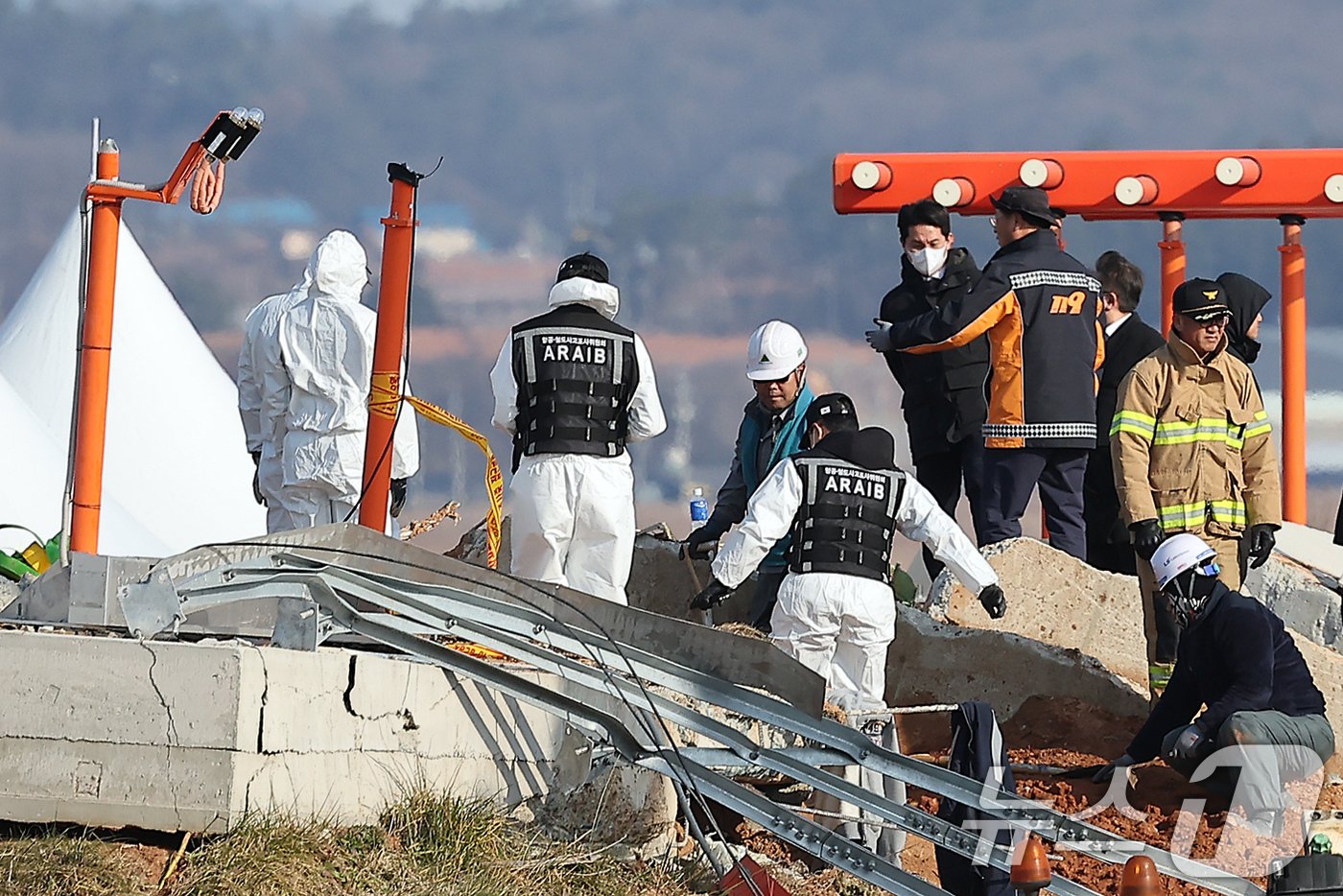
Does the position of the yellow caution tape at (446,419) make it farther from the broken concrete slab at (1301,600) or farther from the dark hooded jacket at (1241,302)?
the broken concrete slab at (1301,600)

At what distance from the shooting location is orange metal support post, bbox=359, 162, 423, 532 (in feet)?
25.2

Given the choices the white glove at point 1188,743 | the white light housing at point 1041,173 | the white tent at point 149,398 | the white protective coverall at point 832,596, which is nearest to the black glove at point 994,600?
the white protective coverall at point 832,596

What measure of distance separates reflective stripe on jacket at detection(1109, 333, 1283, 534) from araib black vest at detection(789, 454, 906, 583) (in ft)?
3.13

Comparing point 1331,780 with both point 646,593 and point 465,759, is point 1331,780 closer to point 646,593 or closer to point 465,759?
point 465,759

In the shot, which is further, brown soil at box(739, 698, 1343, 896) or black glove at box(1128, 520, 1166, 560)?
black glove at box(1128, 520, 1166, 560)

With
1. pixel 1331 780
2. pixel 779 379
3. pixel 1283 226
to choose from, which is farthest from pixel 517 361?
pixel 1283 226

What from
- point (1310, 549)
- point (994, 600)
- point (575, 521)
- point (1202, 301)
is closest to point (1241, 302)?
point (1202, 301)

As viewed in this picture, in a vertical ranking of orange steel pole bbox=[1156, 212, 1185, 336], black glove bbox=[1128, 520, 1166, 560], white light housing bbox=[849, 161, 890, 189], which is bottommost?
black glove bbox=[1128, 520, 1166, 560]

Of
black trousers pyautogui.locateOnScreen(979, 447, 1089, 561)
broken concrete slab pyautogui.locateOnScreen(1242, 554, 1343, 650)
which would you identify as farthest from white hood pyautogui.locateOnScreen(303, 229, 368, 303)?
broken concrete slab pyautogui.locateOnScreen(1242, 554, 1343, 650)

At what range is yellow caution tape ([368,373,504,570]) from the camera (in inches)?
310

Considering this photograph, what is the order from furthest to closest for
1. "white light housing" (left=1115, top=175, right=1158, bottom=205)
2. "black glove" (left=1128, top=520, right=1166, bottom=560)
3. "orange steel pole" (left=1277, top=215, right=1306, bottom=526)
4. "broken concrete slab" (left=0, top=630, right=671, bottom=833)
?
Answer: "orange steel pole" (left=1277, top=215, right=1306, bottom=526) → "white light housing" (left=1115, top=175, right=1158, bottom=205) → "black glove" (left=1128, top=520, right=1166, bottom=560) → "broken concrete slab" (left=0, top=630, right=671, bottom=833)

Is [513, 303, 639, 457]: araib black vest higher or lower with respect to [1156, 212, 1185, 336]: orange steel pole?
lower

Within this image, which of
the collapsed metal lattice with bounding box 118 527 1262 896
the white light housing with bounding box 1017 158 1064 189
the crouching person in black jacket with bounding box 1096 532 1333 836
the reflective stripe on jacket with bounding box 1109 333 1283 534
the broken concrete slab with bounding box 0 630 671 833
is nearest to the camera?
the broken concrete slab with bounding box 0 630 671 833

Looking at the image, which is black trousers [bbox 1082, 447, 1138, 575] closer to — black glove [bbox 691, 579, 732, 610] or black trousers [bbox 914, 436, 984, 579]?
black trousers [bbox 914, 436, 984, 579]
